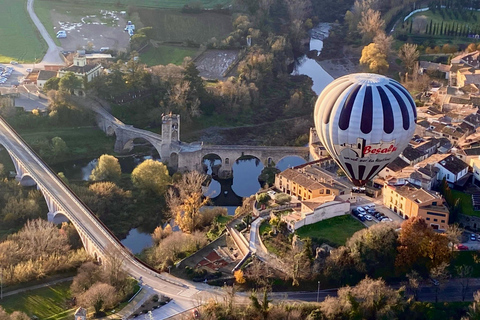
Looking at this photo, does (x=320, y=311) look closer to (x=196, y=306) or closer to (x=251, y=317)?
(x=251, y=317)

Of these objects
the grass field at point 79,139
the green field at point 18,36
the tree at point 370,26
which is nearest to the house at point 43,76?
the grass field at point 79,139

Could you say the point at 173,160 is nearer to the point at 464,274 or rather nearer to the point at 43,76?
the point at 43,76

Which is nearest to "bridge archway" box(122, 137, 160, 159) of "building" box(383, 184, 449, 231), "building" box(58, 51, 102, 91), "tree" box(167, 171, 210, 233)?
"building" box(58, 51, 102, 91)

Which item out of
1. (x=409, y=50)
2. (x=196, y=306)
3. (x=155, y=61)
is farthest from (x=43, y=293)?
(x=409, y=50)

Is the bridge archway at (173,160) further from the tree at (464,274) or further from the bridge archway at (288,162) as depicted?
the tree at (464,274)

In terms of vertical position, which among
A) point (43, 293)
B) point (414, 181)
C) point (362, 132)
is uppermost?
point (362, 132)

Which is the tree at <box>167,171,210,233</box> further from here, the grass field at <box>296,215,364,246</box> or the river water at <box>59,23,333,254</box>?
the grass field at <box>296,215,364,246</box>
